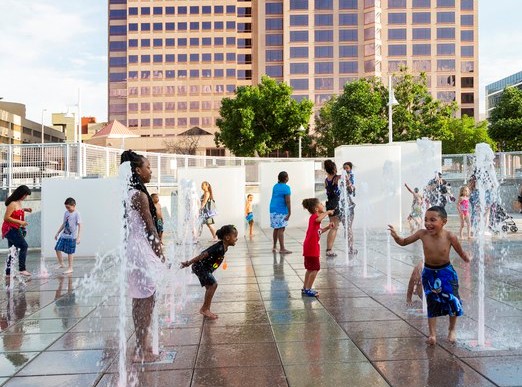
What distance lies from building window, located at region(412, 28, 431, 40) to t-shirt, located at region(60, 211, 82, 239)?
8646 cm

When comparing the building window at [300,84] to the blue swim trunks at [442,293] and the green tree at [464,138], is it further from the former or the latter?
the blue swim trunks at [442,293]

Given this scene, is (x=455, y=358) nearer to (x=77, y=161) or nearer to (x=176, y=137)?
(x=77, y=161)

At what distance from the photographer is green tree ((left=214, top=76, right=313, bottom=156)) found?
5628cm

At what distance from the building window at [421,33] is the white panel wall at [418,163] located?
7388cm

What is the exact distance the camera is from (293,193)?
19.9 meters

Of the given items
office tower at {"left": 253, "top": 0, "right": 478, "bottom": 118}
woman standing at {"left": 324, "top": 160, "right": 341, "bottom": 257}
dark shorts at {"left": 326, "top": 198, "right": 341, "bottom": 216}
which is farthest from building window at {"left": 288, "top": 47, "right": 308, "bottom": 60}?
dark shorts at {"left": 326, "top": 198, "right": 341, "bottom": 216}

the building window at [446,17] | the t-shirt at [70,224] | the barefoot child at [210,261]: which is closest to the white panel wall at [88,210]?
the t-shirt at [70,224]

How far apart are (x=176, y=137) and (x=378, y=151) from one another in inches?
3067

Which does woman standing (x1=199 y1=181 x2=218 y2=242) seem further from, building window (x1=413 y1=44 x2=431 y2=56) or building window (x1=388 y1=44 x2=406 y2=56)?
building window (x1=413 y1=44 x2=431 y2=56)

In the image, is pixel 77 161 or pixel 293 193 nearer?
pixel 77 161

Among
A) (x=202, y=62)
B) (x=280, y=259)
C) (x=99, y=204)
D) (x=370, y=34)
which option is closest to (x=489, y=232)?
(x=280, y=259)

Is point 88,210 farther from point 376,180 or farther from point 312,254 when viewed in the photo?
point 376,180

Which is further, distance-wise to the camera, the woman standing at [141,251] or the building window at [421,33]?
the building window at [421,33]

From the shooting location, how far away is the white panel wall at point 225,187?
18016 mm
